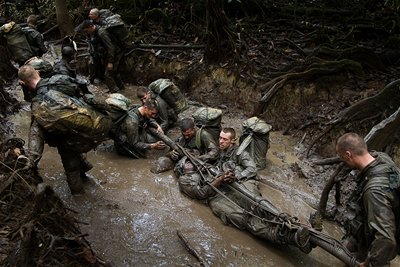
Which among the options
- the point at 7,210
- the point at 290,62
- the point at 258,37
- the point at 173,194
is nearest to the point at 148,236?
the point at 173,194

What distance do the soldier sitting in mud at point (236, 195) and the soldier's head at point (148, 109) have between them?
130 cm

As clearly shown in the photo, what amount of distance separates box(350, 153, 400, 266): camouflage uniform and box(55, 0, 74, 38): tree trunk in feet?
35.0

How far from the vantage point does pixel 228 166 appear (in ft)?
20.5

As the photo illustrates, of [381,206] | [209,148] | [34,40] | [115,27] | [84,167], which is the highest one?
[381,206]

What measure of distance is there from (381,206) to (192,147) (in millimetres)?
3962

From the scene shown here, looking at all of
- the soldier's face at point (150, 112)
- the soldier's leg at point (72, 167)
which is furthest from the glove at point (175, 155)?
the soldier's leg at point (72, 167)

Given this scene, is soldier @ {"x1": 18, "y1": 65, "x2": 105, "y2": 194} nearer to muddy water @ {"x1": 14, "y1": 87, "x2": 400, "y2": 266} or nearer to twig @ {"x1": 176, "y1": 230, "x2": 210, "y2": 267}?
muddy water @ {"x1": 14, "y1": 87, "x2": 400, "y2": 266}

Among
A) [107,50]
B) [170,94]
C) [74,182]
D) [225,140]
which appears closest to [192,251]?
[225,140]

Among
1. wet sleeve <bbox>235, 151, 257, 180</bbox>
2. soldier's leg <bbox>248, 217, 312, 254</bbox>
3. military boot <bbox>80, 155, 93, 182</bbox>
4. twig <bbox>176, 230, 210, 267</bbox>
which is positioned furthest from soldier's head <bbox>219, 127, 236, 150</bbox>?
military boot <bbox>80, 155, 93, 182</bbox>

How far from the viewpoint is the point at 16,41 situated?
982cm

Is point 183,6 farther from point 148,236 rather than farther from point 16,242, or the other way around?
point 16,242

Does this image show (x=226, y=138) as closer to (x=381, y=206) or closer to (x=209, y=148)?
(x=209, y=148)

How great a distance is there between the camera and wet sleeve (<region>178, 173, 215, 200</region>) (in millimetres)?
5918

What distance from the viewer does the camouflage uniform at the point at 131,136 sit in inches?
282
